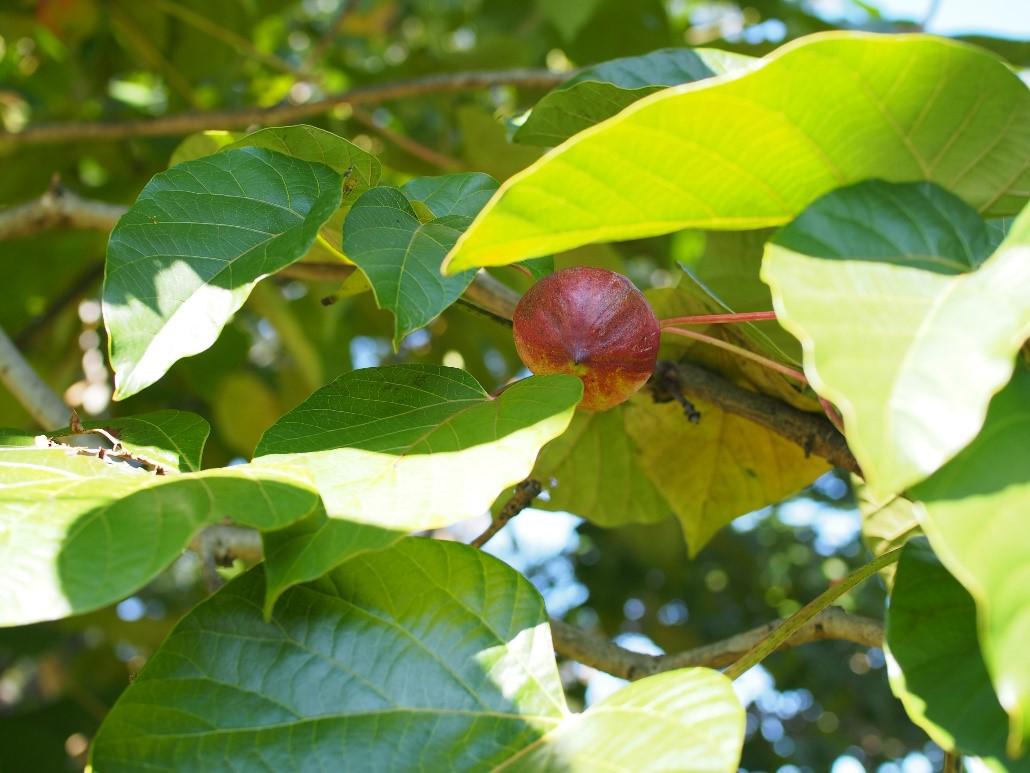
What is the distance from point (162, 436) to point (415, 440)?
0.86ft

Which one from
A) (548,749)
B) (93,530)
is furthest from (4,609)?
(548,749)

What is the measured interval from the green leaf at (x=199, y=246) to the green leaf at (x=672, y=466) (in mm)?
556

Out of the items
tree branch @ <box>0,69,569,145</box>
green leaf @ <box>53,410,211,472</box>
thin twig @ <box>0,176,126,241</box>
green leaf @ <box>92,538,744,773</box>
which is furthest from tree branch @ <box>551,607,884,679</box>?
tree branch @ <box>0,69,569,145</box>

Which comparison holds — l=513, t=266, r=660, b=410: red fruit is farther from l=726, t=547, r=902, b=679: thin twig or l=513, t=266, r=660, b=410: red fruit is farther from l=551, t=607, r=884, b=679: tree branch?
l=551, t=607, r=884, b=679: tree branch

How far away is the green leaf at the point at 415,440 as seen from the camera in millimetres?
679

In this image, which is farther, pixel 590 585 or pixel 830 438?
pixel 590 585

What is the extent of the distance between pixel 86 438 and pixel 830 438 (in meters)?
0.79

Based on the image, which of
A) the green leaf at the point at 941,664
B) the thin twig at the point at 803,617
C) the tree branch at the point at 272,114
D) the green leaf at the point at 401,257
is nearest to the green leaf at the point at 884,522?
the thin twig at the point at 803,617

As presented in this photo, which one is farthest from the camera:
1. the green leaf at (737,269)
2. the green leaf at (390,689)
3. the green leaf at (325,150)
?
the green leaf at (737,269)

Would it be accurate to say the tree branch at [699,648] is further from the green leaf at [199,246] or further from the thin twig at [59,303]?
the thin twig at [59,303]

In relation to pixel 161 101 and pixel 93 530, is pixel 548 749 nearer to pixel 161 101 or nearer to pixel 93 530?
pixel 93 530

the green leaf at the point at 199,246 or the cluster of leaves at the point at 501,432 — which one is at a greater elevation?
the green leaf at the point at 199,246

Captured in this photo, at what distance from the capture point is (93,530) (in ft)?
2.14

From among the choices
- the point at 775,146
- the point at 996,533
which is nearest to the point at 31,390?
the point at 775,146
